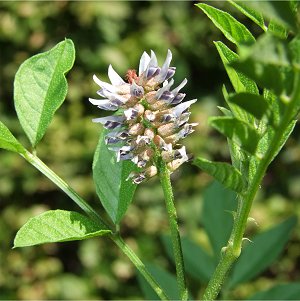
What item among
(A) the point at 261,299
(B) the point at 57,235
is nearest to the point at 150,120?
(B) the point at 57,235

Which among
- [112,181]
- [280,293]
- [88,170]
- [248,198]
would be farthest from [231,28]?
[88,170]

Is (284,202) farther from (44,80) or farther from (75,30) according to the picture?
(44,80)

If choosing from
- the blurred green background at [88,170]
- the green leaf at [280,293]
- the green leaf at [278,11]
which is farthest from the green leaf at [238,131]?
the blurred green background at [88,170]

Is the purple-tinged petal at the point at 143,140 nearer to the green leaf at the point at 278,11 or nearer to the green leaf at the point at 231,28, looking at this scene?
the green leaf at the point at 231,28

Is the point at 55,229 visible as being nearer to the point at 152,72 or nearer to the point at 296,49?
the point at 152,72

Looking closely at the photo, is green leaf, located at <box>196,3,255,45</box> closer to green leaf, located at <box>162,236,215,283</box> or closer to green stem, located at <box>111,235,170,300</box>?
green stem, located at <box>111,235,170,300</box>
